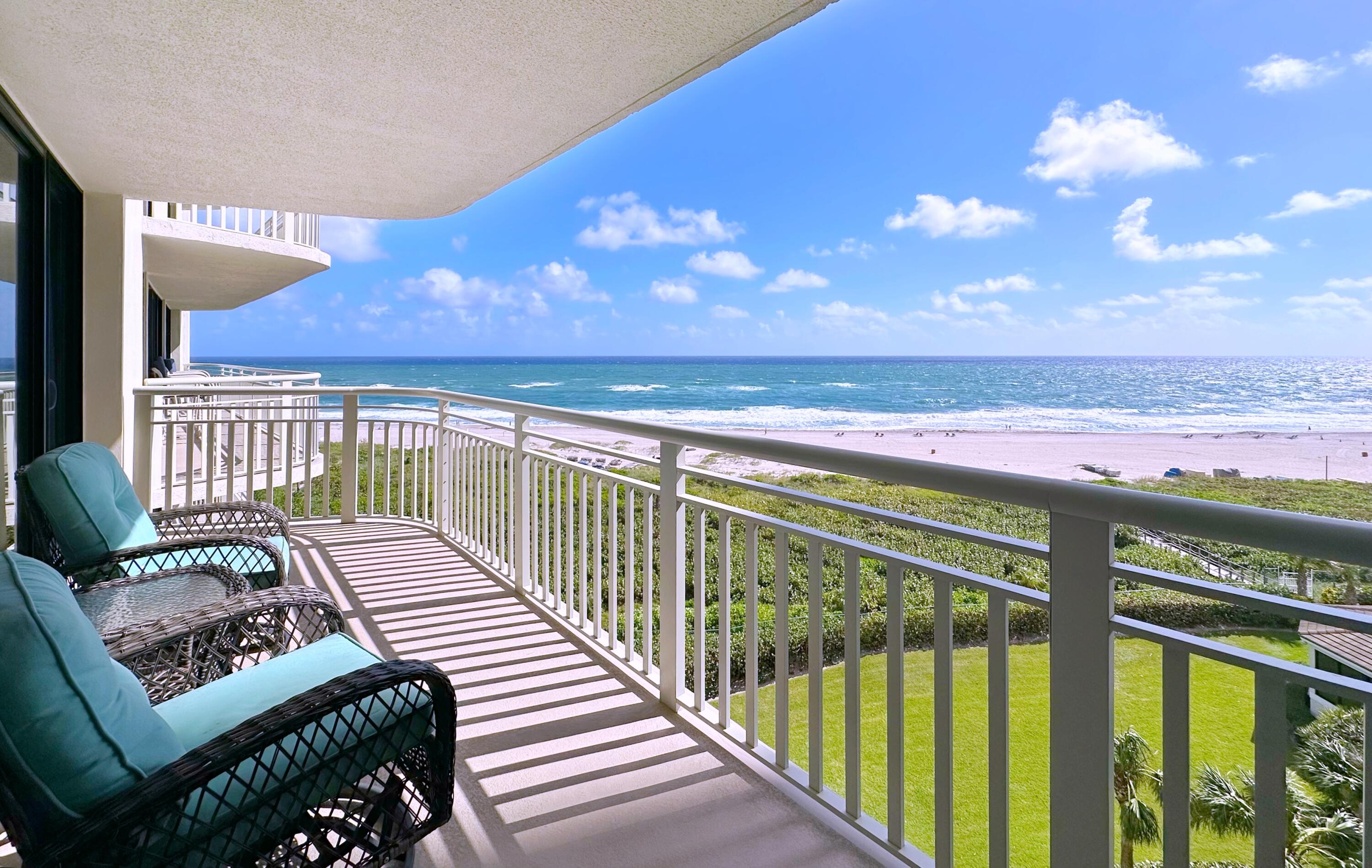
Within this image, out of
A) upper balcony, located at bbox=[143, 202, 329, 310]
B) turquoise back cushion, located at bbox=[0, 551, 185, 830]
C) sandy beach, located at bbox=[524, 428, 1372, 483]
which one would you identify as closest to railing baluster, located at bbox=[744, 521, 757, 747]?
turquoise back cushion, located at bbox=[0, 551, 185, 830]

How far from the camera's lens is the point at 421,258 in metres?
40.2

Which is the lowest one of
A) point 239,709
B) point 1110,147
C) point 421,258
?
point 239,709

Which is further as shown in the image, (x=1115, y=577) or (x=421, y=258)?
(x=421, y=258)

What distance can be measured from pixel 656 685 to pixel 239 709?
137cm

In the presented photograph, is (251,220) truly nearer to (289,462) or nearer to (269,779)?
(289,462)

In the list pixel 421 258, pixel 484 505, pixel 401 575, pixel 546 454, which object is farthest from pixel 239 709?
pixel 421 258

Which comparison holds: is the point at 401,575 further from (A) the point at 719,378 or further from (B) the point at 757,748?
(A) the point at 719,378

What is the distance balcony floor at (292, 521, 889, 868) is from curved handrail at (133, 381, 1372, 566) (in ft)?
2.82

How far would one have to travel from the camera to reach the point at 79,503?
7.67 ft

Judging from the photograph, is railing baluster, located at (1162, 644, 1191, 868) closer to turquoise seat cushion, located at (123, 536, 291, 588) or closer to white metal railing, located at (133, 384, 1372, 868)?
white metal railing, located at (133, 384, 1372, 868)

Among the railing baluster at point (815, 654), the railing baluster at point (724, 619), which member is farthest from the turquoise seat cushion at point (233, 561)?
the railing baluster at point (815, 654)

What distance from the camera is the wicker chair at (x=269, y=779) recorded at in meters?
1.00

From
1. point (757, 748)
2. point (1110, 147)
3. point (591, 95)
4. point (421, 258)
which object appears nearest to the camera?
point (757, 748)

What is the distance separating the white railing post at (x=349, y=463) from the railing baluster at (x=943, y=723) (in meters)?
4.55
